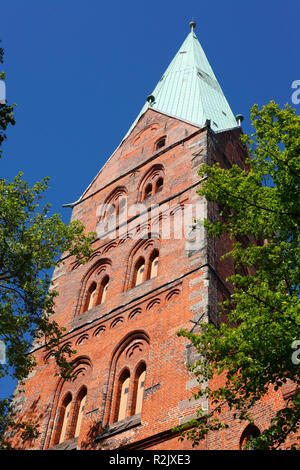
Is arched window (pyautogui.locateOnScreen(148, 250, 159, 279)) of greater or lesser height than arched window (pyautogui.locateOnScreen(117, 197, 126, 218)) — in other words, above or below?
below

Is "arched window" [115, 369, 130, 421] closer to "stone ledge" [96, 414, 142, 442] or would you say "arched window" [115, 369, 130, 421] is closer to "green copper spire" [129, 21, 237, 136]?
"stone ledge" [96, 414, 142, 442]

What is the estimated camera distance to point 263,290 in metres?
11.4

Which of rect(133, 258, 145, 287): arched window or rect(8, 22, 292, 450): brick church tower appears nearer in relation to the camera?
rect(8, 22, 292, 450): brick church tower

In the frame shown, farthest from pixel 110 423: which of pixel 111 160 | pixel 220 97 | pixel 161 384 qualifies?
pixel 220 97

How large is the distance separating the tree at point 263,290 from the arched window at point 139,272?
8.28 m

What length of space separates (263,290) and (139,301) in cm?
931

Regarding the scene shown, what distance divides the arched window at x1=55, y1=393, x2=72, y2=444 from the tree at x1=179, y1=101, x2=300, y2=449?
22.6 feet

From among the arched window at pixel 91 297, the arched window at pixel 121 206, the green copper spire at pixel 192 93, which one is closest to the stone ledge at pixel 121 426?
the arched window at pixel 91 297

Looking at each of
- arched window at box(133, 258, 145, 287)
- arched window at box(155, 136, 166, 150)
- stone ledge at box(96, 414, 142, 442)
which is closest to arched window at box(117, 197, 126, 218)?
arched window at box(155, 136, 166, 150)

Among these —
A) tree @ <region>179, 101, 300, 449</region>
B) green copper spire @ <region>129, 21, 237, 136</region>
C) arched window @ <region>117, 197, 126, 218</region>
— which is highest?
green copper spire @ <region>129, 21, 237, 136</region>

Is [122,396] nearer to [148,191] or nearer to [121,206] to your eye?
[121,206]

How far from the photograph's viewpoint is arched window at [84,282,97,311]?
74.5 ft

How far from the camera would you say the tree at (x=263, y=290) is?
10469 millimetres

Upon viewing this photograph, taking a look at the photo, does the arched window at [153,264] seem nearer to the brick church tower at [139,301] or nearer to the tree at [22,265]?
the brick church tower at [139,301]
